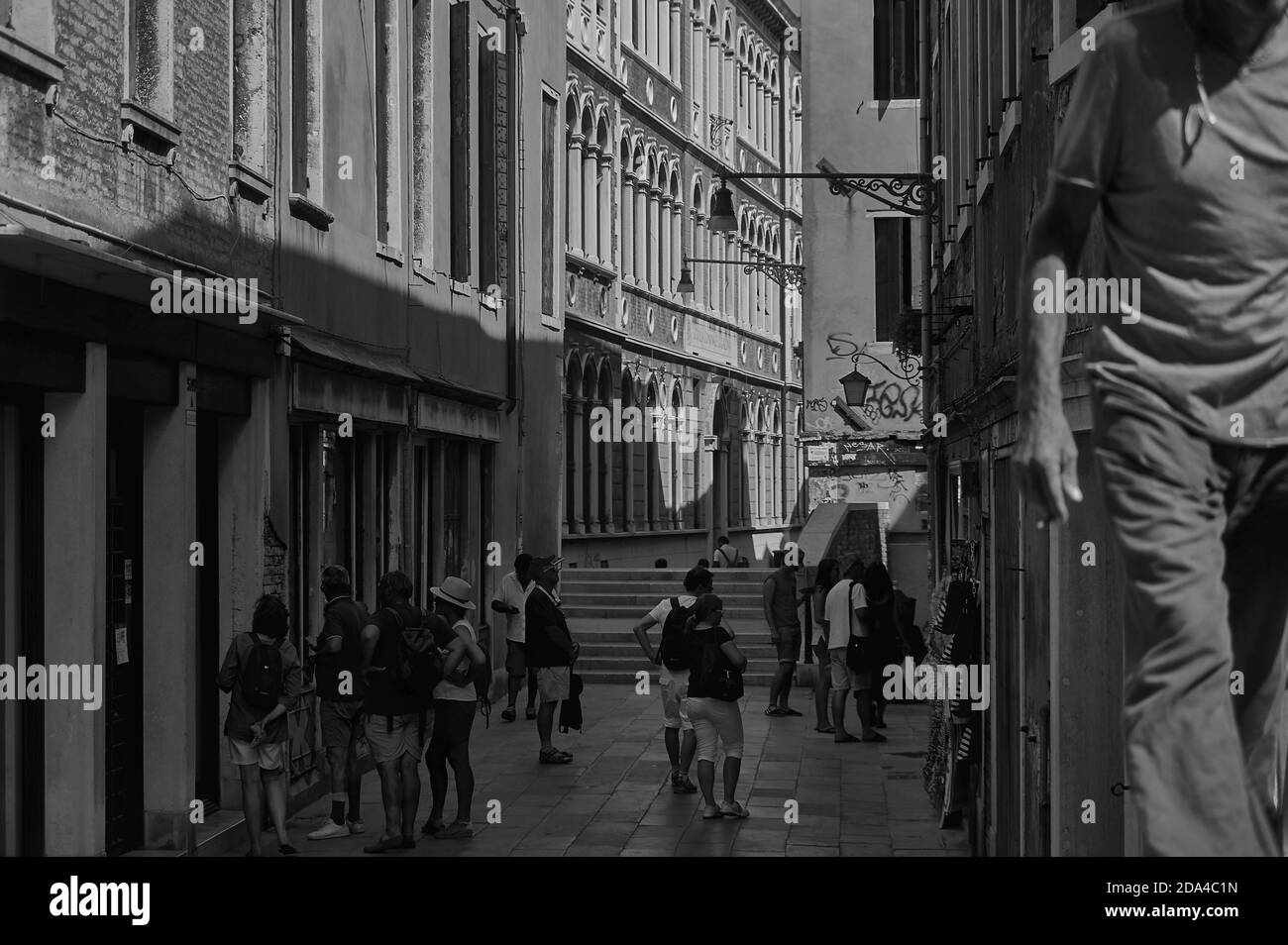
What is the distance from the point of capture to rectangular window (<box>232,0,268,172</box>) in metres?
16.2

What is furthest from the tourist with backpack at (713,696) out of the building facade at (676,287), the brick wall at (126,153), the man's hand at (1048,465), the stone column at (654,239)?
the stone column at (654,239)

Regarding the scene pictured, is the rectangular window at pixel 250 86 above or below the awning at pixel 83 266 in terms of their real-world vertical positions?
above

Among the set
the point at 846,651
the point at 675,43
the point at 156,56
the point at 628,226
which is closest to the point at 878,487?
the point at 628,226

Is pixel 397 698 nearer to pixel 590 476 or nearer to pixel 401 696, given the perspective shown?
pixel 401 696

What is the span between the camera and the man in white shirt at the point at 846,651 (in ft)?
66.1

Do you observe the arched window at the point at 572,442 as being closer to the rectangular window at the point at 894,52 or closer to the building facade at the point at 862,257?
the building facade at the point at 862,257

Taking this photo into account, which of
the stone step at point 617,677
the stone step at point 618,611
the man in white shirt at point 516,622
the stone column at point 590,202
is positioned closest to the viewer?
the man in white shirt at point 516,622

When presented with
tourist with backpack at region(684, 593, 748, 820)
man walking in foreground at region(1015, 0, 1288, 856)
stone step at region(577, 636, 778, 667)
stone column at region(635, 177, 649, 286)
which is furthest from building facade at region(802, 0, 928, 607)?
man walking in foreground at region(1015, 0, 1288, 856)

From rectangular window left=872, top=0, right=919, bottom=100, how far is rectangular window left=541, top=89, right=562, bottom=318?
5167 millimetres

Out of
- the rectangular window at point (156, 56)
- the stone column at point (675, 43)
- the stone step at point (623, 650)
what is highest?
the stone column at point (675, 43)

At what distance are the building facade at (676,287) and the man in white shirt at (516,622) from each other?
1323cm

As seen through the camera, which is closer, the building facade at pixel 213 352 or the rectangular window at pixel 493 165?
the building facade at pixel 213 352

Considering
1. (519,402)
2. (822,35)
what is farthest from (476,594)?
(822,35)

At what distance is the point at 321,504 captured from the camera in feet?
59.8
